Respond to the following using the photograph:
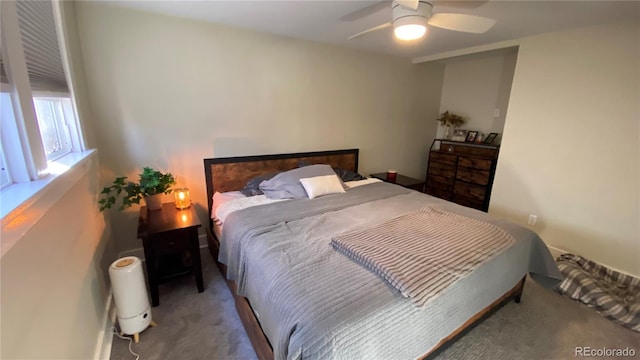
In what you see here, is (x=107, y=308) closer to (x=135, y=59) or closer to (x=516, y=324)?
(x=135, y=59)

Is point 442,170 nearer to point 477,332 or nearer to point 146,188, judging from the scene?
point 477,332

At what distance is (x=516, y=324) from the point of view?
1.90 metres

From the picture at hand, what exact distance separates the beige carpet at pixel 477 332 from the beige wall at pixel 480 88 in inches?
98.8

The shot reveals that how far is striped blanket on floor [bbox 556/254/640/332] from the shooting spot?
77.4 inches

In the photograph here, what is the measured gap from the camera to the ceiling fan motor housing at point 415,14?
1646mm

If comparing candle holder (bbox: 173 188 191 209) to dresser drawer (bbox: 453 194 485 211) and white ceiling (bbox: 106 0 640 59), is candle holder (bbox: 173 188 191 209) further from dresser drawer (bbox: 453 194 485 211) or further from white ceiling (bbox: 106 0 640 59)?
dresser drawer (bbox: 453 194 485 211)

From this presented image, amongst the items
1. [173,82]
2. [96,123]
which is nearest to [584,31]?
[173,82]

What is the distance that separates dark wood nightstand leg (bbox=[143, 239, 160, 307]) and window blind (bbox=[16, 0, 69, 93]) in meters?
1.15

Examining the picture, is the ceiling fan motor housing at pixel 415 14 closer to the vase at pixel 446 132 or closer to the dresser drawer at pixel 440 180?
the dresser drawer at pixel 440 180

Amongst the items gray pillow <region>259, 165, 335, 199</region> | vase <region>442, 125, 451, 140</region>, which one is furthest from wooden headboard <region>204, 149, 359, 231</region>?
vase <region>442, 125, 451, 140</region>

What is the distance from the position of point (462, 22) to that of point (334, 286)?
5.90 ft

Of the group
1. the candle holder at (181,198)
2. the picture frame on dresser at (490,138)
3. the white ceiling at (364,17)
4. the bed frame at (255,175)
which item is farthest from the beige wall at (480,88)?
the candle holder at (181,198)

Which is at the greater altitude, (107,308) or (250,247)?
→ (250,247)

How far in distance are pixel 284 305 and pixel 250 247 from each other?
1.82 feet
